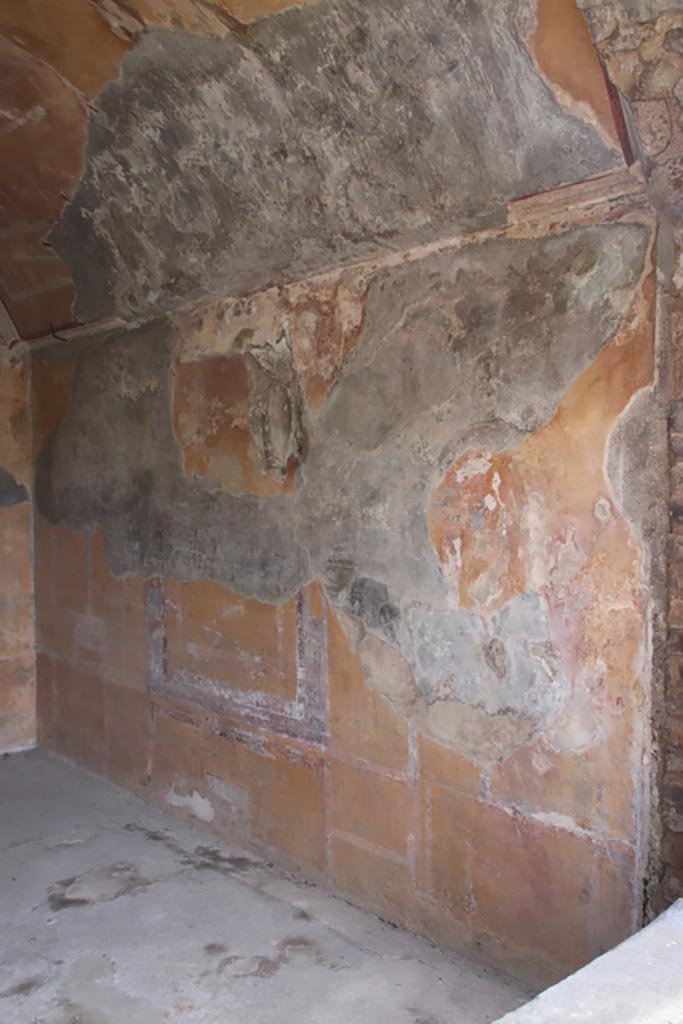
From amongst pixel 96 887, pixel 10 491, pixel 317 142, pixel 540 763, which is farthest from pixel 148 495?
pixel 540 763

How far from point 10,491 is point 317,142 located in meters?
3.30

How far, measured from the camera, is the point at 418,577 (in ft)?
10.00

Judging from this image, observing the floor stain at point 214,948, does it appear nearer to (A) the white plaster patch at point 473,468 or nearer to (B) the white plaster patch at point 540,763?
(B) the white plaster patch at point 540,763

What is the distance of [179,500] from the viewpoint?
420 cm

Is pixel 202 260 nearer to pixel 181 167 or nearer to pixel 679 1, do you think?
pixel 181 167

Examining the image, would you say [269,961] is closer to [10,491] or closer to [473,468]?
[473,468]

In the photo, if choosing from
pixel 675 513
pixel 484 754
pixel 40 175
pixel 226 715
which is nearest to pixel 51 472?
pixel 40 175

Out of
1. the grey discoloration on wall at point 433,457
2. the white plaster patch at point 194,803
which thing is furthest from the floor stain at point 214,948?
the grey discoloration on wall at point 433,457

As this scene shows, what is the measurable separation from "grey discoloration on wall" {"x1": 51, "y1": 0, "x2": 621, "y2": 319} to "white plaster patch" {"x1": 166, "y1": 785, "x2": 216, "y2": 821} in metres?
2.34

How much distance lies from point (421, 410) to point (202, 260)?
141 centimetres

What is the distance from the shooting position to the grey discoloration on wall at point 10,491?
5.38 meters

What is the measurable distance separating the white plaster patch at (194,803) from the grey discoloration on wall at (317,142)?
2.34 meters

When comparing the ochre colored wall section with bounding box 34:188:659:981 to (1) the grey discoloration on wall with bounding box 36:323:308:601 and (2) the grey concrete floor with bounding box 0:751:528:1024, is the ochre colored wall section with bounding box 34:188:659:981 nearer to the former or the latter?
(1) the grey discoloration on wall with bounding box 36:323:308:601

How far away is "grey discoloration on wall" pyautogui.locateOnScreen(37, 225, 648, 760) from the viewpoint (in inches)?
104
